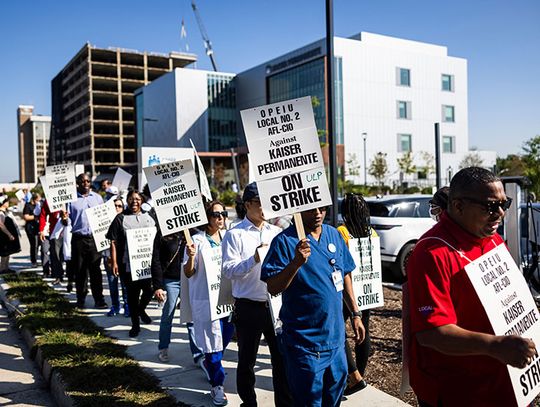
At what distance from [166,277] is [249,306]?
2128 mm

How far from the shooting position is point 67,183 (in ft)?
30.2

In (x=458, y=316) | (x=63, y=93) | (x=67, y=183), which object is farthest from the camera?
(x=63, y=93)

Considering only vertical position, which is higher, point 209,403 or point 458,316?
point 458,316

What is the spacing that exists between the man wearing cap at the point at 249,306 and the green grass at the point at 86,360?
974 millimetres

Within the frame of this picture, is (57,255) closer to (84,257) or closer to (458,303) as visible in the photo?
(84,257)

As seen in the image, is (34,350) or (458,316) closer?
(458,316)

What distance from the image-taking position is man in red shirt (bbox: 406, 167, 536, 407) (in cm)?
217

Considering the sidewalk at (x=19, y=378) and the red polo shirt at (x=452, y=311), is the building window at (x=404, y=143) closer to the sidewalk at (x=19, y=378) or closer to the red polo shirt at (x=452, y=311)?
the sidewalk at (x=19, y=378)

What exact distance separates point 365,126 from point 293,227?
190ft

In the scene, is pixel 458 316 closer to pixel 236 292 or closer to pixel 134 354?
pixel 236 292

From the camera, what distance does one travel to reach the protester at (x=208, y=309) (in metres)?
4.59

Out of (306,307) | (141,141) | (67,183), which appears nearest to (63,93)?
(141,141)

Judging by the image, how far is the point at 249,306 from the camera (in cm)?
405

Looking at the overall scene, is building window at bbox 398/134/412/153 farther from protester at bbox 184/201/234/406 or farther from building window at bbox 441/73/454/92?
protester at bbox 184/201/234/406
